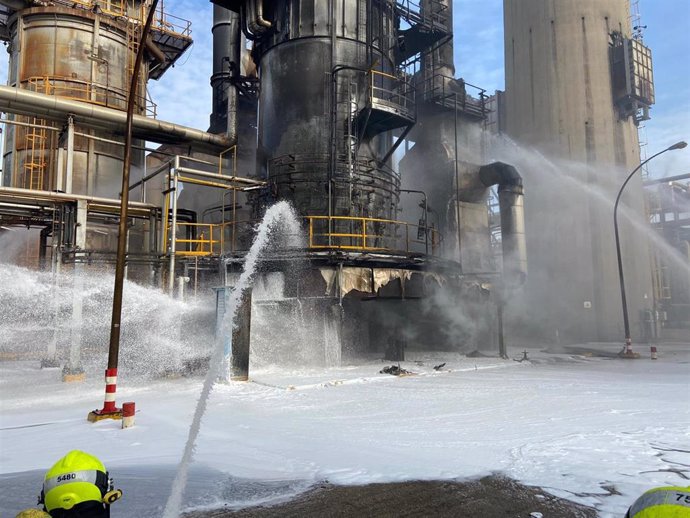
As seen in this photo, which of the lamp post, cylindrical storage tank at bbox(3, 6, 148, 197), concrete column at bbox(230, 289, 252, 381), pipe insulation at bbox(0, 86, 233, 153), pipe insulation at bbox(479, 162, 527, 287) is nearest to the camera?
the lamp post

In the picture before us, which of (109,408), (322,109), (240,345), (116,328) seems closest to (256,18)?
(322,109)

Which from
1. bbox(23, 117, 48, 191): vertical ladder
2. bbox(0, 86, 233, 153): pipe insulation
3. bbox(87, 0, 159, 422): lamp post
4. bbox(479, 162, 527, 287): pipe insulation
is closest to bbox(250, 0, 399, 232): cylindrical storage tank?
bbox(0, 86, 233, 153): pipe insulation

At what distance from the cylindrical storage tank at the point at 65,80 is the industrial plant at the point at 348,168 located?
3.6 inches

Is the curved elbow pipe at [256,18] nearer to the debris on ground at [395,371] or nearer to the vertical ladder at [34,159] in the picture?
the vertical ladder at [34,159]

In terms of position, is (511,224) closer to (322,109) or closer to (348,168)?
(348,168)

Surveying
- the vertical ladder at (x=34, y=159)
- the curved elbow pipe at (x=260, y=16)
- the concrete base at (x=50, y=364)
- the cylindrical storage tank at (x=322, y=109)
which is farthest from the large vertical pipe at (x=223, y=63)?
the concrete base at (x=50, y=364)

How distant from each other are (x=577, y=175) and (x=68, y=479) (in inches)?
1353

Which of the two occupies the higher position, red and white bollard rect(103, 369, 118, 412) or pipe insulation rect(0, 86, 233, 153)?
pipe insulation rect(0, 86, 233, 153)

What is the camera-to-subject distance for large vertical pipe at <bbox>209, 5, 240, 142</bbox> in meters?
25.4

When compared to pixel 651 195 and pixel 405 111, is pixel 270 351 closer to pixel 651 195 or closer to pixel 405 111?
pixel 405 111

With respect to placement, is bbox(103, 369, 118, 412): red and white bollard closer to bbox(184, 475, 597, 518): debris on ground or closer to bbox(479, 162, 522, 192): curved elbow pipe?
bbox(184, 475, 597, 518): debris on ground

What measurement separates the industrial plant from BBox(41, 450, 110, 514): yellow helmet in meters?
10.3

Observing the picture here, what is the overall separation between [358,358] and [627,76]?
26.5 m

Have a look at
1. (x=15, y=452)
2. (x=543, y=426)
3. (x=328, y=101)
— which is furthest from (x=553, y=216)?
(x=15, y=452)
